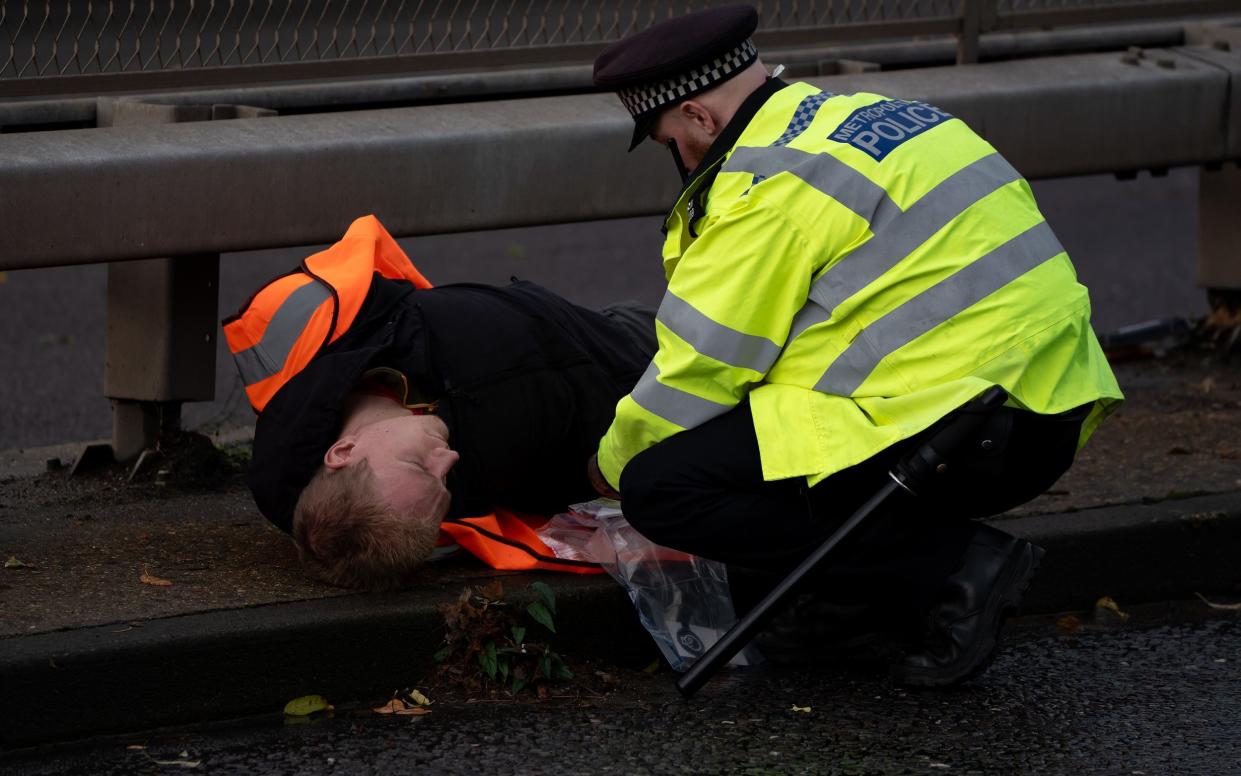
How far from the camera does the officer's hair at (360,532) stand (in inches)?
146

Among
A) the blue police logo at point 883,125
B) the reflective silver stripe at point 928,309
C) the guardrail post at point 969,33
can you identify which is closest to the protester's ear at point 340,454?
the reflective silver stripe at point 928,309

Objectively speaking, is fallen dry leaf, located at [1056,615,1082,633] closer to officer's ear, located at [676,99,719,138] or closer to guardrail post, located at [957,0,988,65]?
officer's ear, located at [676,99,719,138]

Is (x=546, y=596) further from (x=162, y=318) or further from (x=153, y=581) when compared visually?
(x=162, y=318)

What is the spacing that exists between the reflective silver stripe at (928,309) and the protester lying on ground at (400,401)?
2.78 feet

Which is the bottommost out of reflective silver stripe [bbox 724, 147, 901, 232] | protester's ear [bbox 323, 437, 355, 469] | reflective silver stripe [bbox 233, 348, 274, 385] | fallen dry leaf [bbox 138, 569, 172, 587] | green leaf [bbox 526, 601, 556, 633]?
fallen dry leaf [bbox 138, 569, 172, 587]

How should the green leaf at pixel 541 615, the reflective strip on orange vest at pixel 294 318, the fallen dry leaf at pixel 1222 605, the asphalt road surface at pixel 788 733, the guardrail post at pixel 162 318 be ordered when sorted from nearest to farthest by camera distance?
1. the asphalt road surface at pixel 788 733
2. the green leaf at pixel 541 615
3. the reflective strip on orange vest at pixel 294 318
4. the fallen dry leaf at pixel 1222 605
5. the guardrail post at pixel 162 318

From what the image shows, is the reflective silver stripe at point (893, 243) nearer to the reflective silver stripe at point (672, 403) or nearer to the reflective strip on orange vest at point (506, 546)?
the reflective silver stripe at point (672, 403)

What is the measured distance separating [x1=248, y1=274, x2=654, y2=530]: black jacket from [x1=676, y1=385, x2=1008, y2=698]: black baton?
699 mm

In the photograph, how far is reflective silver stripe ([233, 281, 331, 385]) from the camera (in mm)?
3994

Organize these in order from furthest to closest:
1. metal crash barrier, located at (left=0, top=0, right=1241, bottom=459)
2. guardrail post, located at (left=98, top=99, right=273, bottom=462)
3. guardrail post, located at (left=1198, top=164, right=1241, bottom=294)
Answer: guardrail post, located at (left=1198, top=164, right=1241, bottom=294), guardrail post, located at (left=98, top=99, right=273, bottom=462), metal crash barrier, located at (left=0, top=0, right=1241, bottom=459)

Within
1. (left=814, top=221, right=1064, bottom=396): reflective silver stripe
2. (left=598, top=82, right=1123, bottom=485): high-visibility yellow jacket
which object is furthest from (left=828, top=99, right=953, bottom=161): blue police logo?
(left=814, top=221, right=1064, bottom=396): reflective silver stripe

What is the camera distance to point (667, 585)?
3965 millimetres

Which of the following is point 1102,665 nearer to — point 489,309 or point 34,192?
point 489,309

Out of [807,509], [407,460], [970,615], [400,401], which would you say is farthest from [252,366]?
[970,615]
